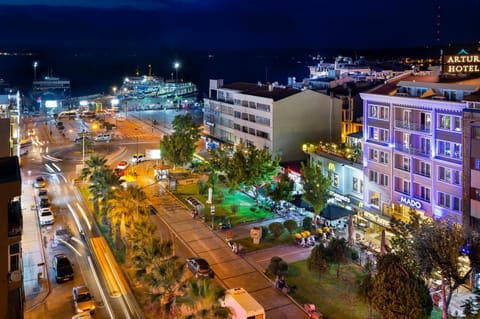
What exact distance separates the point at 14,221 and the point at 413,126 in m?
32.0

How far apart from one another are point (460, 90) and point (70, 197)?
123 ft

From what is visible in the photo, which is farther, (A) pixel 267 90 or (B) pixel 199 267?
(A) pixel 267 90

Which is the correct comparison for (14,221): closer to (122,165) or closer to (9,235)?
(9,235)

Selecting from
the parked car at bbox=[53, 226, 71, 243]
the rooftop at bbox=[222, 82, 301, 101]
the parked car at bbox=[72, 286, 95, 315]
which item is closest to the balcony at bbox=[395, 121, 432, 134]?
the rooftop at bbox=[222, 82, 301, 101]

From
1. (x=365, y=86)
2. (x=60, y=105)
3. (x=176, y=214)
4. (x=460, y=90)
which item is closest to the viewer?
(x=460, y=90)

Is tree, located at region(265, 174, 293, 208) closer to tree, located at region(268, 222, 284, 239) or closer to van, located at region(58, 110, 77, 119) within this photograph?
tree, located at region(268, 222, 284, 239)

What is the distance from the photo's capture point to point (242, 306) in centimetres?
2506

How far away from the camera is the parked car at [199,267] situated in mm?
31859

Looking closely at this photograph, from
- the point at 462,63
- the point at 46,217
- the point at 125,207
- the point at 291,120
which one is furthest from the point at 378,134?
the point at 46,217

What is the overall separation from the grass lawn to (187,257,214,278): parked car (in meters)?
10.7

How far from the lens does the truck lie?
2473cm

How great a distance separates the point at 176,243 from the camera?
3862cm

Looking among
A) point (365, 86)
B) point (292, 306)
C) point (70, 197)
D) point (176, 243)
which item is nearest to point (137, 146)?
point (70, 197)

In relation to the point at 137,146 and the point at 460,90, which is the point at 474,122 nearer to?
the point at 460,90
